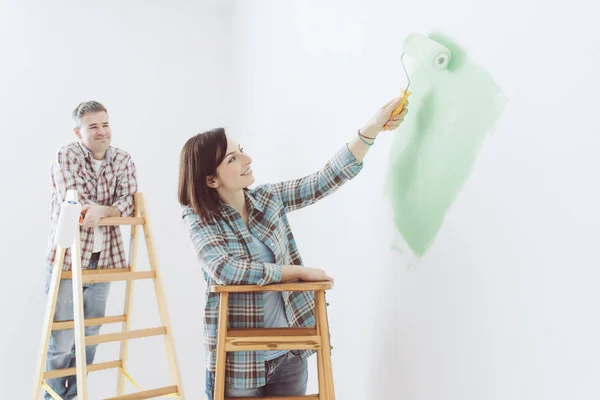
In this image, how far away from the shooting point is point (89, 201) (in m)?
1.98

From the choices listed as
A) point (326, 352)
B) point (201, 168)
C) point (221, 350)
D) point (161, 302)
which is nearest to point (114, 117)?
point (161, 302)

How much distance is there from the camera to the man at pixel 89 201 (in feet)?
6.46

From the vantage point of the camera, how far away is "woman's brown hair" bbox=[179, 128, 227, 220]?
1.36 m

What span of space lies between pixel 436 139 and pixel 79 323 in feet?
4.42

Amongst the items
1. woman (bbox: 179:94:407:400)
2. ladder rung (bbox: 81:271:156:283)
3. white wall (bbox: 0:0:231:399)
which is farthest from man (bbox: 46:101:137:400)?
woman (bbox: 179:94:407:400)

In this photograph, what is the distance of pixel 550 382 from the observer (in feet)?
2.82

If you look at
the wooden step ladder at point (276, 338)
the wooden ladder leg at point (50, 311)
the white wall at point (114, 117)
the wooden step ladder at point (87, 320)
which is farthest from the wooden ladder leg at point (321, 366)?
the white wall at point (114, 117)

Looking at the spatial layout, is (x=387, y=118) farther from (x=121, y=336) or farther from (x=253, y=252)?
(x=121, y=336)

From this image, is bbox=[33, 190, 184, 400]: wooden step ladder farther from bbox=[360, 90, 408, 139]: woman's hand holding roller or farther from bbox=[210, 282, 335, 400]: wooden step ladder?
bbox=[360, 90, 408, 139]: woman's hand holding roller

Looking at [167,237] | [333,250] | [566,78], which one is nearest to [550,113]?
[566,78]

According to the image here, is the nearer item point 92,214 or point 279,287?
point 279,287

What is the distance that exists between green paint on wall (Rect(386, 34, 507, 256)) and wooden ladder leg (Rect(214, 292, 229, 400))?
1.50 feet

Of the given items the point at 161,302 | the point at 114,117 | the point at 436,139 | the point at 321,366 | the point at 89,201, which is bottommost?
the point at 321,366

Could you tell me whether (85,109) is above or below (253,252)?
above
